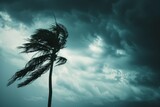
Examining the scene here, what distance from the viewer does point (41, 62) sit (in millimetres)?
18672

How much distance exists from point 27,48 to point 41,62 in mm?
1546

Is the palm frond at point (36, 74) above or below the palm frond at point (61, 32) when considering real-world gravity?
below

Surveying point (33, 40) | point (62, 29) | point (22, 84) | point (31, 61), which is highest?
point (62, 29)

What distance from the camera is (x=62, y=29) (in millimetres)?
19672

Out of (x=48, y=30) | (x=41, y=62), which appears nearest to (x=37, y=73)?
(x=41, y=62)

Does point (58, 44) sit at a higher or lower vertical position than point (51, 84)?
higher

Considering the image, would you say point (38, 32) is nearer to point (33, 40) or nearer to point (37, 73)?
point (33, 40)

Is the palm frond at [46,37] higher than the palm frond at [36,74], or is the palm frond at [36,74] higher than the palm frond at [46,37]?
the palm frond at [46,37]

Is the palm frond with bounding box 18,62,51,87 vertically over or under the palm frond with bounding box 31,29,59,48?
under

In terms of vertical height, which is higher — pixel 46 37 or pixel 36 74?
pixel 46 37

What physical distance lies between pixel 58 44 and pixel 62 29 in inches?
52.4

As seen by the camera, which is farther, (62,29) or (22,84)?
(62,29)

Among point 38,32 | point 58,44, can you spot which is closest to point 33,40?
point 38,32

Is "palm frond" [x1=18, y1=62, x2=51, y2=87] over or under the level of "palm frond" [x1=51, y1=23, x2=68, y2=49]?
under
